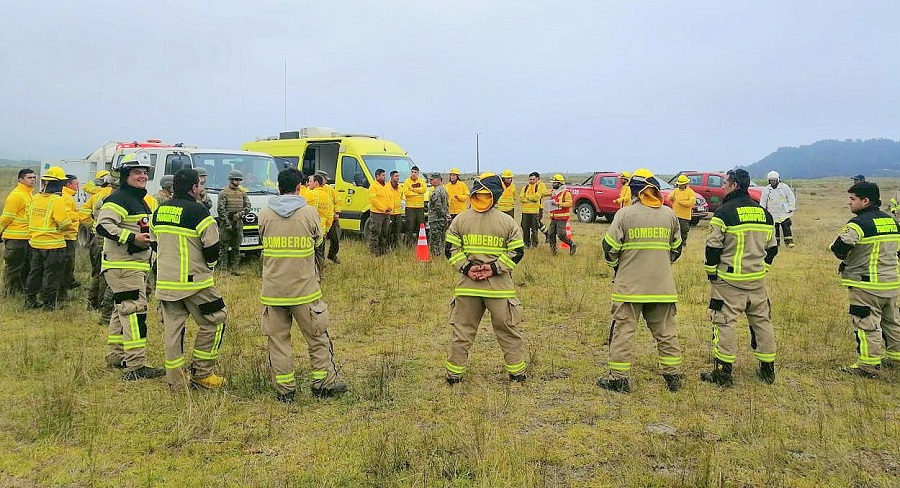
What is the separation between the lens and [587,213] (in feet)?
64.0

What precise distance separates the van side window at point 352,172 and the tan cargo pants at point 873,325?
9.18 metres

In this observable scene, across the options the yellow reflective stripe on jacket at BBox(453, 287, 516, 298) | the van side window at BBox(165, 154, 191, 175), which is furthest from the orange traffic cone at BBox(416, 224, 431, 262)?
the yellow reflective stripe on jacket at BBox(453, 287, 516, 298)

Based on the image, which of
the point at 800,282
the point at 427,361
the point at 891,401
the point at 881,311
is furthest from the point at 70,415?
the point at 800,282

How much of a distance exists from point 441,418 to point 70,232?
5.85m

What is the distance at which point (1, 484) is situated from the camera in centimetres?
334

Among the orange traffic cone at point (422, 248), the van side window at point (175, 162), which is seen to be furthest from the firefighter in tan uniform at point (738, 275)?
the van side window at point (175, 162)

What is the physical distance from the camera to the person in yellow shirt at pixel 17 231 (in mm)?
7336

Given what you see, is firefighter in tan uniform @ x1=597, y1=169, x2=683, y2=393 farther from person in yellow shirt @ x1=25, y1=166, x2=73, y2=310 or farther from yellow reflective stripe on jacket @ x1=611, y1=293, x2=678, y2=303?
person in yellow shirt @ x1=25, y1=166, x2=73, y2=310

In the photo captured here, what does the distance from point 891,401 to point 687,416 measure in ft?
5.75

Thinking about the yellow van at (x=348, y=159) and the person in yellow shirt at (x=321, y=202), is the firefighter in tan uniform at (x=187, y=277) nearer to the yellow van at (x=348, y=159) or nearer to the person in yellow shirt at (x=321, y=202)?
the person in yellow shirt at (x=321, y=202)

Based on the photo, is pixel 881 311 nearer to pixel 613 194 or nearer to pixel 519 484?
pixel 519 484

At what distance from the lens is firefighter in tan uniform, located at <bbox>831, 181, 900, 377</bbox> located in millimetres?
5191

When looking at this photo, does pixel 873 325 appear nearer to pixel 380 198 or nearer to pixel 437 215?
pixel 437 215

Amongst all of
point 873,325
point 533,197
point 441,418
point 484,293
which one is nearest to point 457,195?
point 533,197
